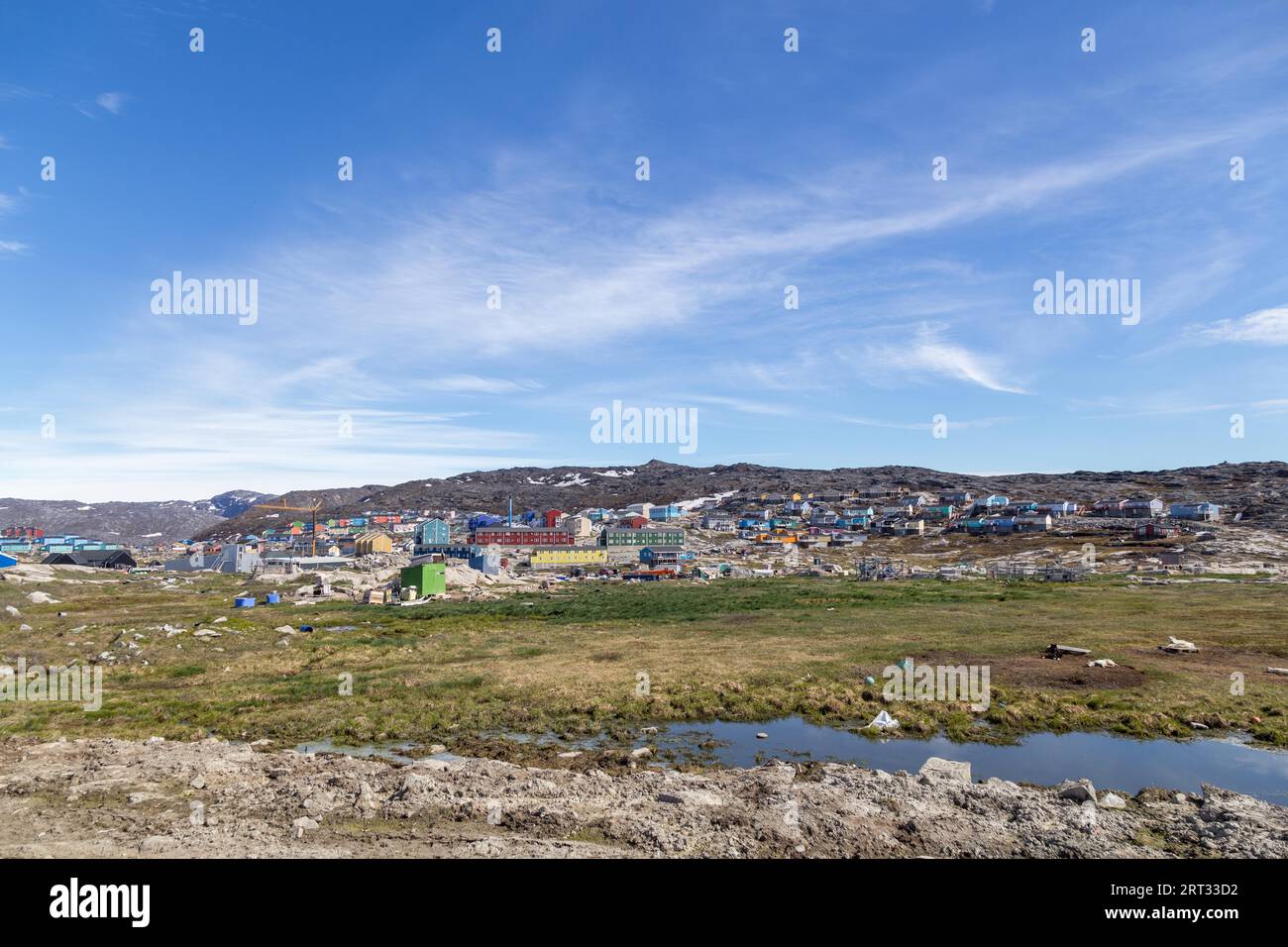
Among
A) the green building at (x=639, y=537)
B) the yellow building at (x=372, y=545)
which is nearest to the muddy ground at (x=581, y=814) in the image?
the green building at (x=639, y=537)

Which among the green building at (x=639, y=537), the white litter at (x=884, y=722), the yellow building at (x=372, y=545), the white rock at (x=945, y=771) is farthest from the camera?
the yellow building at (x=372, y=545)

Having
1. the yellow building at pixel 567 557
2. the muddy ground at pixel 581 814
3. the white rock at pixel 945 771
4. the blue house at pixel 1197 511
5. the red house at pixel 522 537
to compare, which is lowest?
the yellow building at pixel 567 557

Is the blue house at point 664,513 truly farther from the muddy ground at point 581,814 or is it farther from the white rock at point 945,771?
the muddy ground at point 581,814

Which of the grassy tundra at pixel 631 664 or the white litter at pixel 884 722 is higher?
the white litter at pixel 884 722

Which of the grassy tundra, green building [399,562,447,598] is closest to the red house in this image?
green building [399,562,447,598]
